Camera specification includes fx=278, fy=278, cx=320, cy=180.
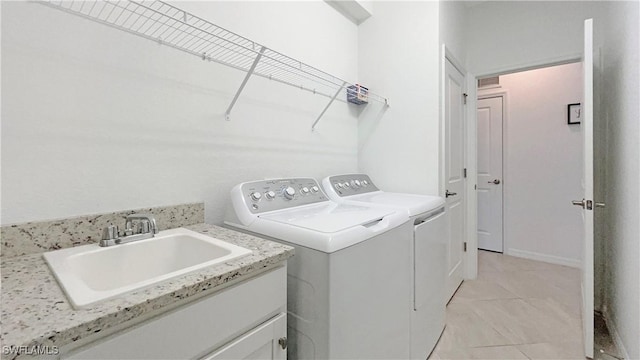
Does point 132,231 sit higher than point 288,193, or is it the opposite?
point 288,193

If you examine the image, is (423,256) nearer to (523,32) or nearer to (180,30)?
(180,30)

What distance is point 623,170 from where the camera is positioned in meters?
1.70

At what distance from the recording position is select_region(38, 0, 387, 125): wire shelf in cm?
97

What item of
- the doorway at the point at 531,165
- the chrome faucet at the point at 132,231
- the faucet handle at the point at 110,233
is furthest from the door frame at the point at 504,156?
the faucet handle at the point at 110,233

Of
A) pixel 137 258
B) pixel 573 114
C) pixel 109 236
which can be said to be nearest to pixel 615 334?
pixel 573 114

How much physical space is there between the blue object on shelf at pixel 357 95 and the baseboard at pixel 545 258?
283cm

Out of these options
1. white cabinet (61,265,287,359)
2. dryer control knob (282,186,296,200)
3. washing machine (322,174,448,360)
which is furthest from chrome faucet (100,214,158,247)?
washing machine (322,174,448,360)

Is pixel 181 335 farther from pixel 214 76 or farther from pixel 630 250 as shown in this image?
pixel 630 250

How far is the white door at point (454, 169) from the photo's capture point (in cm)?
226

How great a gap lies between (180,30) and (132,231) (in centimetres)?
87

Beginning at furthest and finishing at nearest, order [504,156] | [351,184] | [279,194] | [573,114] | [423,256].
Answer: [504,156]
[573,114]
[351,184]
[423,256]
[279,194]

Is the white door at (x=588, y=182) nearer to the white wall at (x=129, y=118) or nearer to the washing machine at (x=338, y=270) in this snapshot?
the washing machine at (x=338, y=270)

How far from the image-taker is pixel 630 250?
1544 millimetres

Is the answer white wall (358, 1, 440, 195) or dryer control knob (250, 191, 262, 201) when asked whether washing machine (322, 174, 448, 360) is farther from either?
dryer control knob (250, 191, 262, 201)
